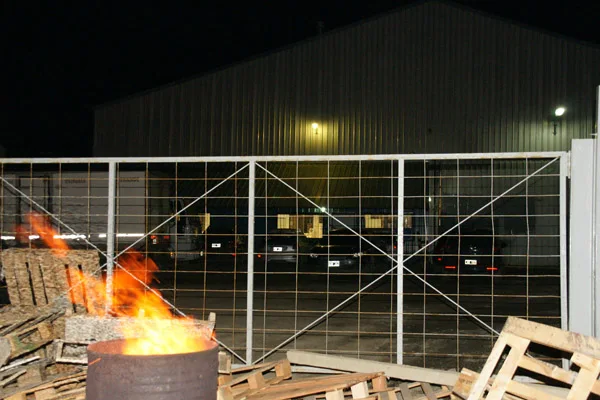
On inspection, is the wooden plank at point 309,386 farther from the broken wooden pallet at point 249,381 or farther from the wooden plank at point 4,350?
the wooden plank at point 4,350

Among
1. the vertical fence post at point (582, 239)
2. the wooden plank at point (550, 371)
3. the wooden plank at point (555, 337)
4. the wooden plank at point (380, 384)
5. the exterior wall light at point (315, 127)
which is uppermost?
the exterior wall light at point (315, 127)

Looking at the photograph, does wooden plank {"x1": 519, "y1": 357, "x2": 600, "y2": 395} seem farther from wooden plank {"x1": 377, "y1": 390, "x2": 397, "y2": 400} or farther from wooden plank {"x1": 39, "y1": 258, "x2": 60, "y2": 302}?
wooden plank {"x1": 39, "y1": 258, "x2": 60, "y2": 302}

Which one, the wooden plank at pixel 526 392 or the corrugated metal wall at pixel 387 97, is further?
the corrugated metal wall at pixel 387 97

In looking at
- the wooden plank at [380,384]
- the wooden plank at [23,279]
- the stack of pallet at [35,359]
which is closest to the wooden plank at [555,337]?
the wooden plank at [380,384]

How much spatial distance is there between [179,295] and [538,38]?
17.7m

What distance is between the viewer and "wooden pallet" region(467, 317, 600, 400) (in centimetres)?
531

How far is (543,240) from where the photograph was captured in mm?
25156

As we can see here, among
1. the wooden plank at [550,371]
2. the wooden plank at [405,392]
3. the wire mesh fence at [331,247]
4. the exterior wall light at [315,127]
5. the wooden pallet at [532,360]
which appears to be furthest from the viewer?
the exterior wall light at [315,127]

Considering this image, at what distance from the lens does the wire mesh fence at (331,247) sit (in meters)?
8.05

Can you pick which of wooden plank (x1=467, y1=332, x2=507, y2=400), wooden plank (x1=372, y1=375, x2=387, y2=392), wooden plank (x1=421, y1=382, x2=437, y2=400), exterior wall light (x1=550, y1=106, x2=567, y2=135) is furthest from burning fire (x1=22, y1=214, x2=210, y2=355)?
exterior wall light (x1=550, y1=106, x2=567, y2=135)

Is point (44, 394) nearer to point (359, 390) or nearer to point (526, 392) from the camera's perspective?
point (359, 390)

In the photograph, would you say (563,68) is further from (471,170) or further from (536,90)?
(471,170)

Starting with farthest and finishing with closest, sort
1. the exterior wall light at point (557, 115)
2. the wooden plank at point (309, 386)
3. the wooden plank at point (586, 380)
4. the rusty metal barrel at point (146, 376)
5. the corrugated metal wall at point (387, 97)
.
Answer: the corrugated metal wall at point (387, 97)
the exterior wall light at point (557, 115)
the wooden plank at point (309, 386)
the wooden plank at point (586, 380)
the rusty metal barrel at point (146, 376)

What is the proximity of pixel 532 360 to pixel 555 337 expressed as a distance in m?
0.41
